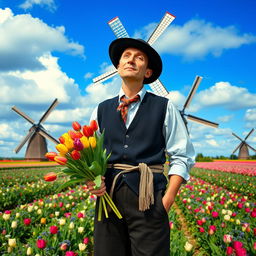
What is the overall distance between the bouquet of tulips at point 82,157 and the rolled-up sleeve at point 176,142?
581 millimetres

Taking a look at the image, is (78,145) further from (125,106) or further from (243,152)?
(243,152)

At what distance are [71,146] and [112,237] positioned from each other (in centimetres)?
79

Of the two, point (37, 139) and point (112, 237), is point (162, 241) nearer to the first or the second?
point (112, 237)

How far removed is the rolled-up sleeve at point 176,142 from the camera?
2178 mm

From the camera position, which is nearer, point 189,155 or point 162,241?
point 162,241

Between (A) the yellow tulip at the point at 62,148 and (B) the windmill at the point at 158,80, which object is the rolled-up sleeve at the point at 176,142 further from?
(B) the windmill at the point at 158,80

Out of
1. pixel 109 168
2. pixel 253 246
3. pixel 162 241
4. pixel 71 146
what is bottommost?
pixel 253 246

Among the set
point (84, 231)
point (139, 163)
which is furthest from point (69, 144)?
point (84, 231)

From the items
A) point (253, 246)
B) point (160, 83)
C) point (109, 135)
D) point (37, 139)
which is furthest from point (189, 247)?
point (37, 139)

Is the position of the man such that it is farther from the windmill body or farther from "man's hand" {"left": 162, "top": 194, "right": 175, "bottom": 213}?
the windmill body

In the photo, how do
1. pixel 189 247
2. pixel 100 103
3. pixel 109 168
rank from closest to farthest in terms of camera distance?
pixel 109 168 < pixel 100 103 < pixel 189 247

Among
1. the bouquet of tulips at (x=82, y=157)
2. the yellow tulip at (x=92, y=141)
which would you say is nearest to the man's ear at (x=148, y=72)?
the bouquet of tulips at (x=82, y=157)

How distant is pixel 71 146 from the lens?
1.87m

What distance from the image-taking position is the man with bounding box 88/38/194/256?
6.59ft
